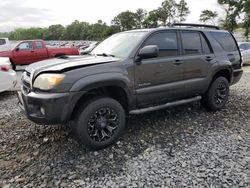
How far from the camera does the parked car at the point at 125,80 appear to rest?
11.7ft

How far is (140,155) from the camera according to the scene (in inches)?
149

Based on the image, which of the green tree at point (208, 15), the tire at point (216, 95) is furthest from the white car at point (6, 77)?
the green tree at point (208, 15)

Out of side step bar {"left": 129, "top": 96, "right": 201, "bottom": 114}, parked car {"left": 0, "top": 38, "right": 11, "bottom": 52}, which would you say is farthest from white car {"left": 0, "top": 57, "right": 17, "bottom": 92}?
parked car {"left": 0, "top": 38, "right": 11, "bottom": 52}

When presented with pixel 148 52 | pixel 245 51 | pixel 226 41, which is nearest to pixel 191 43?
pixel 226 41

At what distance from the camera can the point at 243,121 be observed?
5.23 metres

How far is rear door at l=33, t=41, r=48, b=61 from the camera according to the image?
14.9m

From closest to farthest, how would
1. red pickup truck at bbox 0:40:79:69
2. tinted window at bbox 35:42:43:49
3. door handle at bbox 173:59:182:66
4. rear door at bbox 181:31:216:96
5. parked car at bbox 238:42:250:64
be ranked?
door handle at bbox 173:59:182:66
rear door at bbox 181:31:216:96
red pickup truck at bbox 0:40:79:69
tinted window at bbox 35:42:43:49
parked car at bbox 238:42:250:64

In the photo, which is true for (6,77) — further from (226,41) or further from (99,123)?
(226,41)

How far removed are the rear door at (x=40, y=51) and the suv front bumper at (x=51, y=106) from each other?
11950 mm

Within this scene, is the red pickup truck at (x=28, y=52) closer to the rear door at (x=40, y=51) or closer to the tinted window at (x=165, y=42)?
the rear door at (x=40, y=51)

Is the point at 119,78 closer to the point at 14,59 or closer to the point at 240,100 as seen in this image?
the point at 240,100

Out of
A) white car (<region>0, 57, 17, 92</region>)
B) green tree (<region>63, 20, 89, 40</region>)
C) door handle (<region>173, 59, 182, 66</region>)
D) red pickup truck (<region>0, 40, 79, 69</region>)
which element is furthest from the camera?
green tree (<region>63, 20, 89, 40</region>)

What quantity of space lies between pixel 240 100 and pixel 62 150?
15.7ft

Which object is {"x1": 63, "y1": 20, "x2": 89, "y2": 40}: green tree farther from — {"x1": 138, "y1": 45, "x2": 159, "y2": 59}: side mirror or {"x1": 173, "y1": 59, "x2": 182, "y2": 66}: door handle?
{"x1": 138, "y1": 45, "x2": 159, "y2": 59}: side mirror
